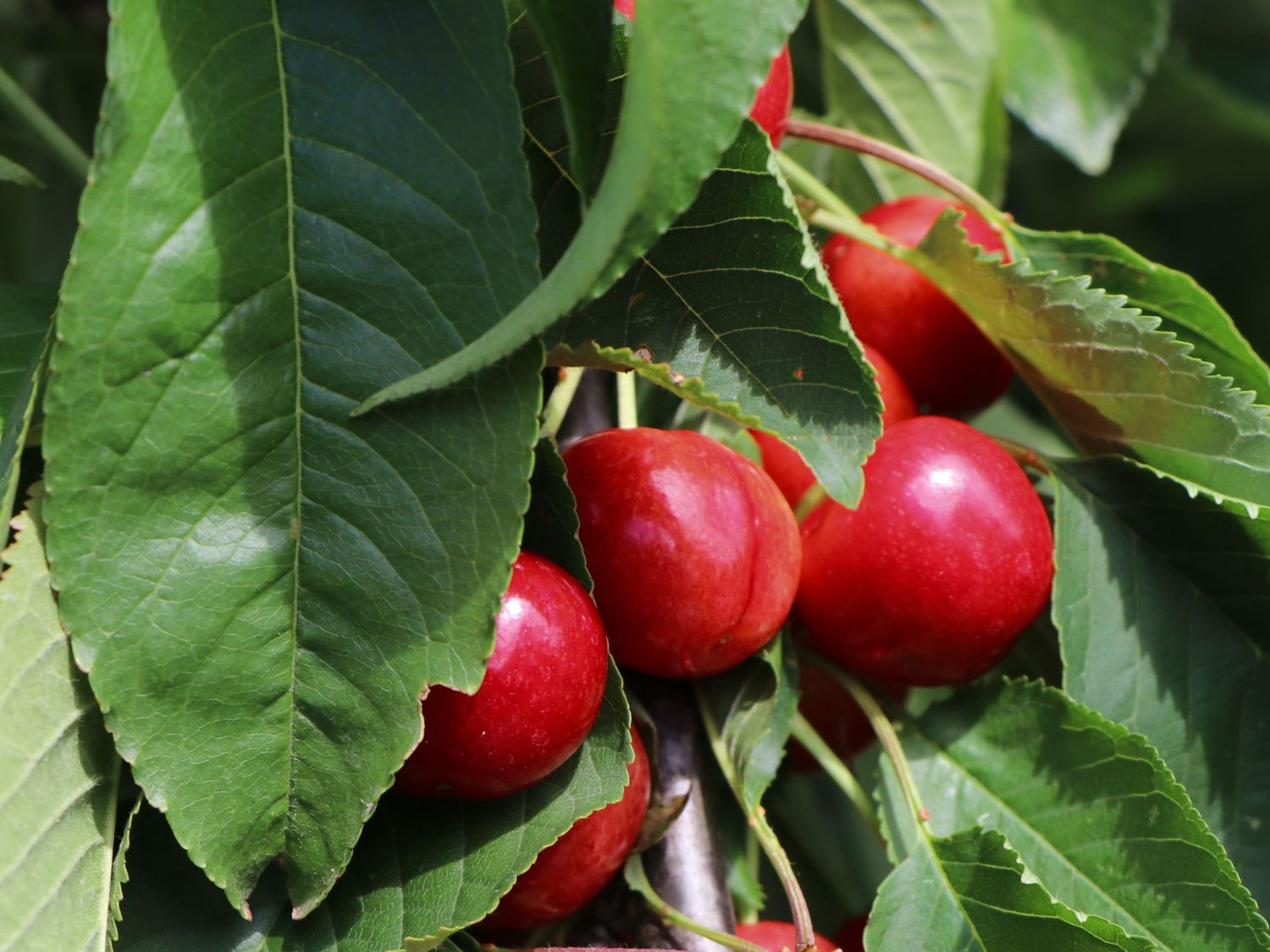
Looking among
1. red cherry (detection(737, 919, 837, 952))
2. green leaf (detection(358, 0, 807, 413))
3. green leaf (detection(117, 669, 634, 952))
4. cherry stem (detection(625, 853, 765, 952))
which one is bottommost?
red cherry (detection(737, 919, 837, 952))

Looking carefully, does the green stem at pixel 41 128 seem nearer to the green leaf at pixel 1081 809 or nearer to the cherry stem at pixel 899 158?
the cherry stem at pixel 899 158

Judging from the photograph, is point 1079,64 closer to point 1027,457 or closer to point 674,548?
point 1027,457

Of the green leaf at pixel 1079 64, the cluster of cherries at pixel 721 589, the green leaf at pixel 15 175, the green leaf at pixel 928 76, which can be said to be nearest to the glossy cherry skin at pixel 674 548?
the cluster of cherries at pixel 721 589

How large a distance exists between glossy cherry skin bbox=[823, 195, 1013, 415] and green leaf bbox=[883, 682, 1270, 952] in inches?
8.4

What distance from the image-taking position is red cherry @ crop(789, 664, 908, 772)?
846mm

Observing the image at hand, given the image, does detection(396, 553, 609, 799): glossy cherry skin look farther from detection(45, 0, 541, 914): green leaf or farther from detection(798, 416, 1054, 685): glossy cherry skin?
detection(798, 416, 1054, 685): glossy cherry skin

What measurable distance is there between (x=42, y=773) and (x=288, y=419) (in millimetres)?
174

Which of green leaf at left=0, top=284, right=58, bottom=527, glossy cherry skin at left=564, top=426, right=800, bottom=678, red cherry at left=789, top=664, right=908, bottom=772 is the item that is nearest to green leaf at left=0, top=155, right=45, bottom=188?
green leaf at left=0, top=284, right=58, bottom=527

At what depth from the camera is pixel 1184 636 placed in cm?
75

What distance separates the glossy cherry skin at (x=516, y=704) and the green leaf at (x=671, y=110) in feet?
0.50

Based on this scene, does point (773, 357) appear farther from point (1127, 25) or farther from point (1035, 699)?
point (1127, 25)

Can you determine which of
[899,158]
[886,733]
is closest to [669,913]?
[886,733]

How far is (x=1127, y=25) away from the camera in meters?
1.20

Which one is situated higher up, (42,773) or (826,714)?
(42,773)
